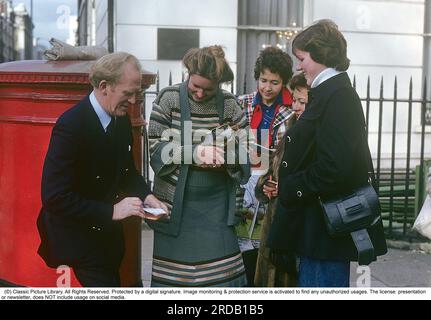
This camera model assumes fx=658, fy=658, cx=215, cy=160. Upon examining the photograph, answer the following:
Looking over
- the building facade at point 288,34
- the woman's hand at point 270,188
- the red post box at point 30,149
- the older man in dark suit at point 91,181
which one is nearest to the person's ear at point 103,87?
the older man in dark suit at point 91,181

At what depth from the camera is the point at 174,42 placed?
8305 millimetres

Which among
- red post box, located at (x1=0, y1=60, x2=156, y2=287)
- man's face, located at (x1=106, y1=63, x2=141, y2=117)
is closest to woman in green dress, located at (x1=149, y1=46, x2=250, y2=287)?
red post box, located at (x1=0, y1=60, x2=156, y2=287)

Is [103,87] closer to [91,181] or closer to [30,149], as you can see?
[91,181]

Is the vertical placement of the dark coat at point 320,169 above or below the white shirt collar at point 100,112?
below

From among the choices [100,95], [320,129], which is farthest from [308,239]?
[100,95]

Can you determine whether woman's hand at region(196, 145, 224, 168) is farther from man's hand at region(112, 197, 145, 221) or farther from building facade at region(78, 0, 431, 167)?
building facade at region(78, 0, 431, 167)

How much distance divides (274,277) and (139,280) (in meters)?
0.73

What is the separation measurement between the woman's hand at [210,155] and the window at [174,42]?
5.29 metres

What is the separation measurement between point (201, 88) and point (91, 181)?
0.78m

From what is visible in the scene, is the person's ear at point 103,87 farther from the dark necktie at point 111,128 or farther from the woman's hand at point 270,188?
the woman's hand at point 270,188

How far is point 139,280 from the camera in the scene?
11.8 ft

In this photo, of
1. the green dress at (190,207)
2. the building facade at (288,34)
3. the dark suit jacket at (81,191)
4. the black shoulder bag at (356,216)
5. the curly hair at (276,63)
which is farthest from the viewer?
the building facade at (288,34)

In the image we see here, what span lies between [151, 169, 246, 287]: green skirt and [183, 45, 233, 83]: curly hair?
0.48m

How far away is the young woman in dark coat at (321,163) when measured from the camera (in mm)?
2732
